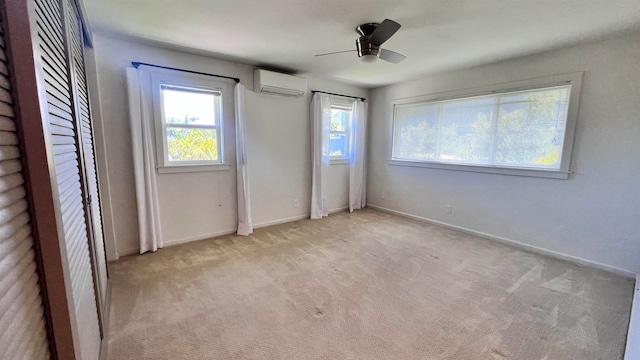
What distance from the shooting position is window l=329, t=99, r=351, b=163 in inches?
188

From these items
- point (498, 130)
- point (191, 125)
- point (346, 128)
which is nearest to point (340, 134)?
point (346, 128)

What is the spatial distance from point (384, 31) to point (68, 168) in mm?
2261

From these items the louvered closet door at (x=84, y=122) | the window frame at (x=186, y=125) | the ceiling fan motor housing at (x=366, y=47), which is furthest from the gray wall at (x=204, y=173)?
the ceiling fan motor housing at (x=366, y=47)

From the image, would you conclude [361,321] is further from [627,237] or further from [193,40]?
[193,40]

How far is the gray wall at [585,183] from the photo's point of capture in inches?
102

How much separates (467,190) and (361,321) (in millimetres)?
2810

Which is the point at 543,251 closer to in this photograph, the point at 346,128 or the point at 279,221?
the point at 346,128

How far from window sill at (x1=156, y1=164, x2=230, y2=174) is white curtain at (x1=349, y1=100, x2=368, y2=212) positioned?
2.37 m

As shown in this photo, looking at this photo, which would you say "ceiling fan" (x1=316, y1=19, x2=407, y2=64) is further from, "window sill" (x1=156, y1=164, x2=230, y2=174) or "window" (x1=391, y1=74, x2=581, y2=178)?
"window sill" (x1=156, y1=164, x2=230, y2=174)

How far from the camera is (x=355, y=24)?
233 cm

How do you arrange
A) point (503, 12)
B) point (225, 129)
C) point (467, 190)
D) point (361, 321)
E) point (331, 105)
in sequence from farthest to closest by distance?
point (331, 105) → point (467, 190) → point (225, 129) → point (503, 12) → point (361, 321)

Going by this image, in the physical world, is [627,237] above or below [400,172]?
below

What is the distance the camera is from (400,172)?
15.5 ft

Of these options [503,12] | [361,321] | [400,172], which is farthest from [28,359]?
[400,172]
